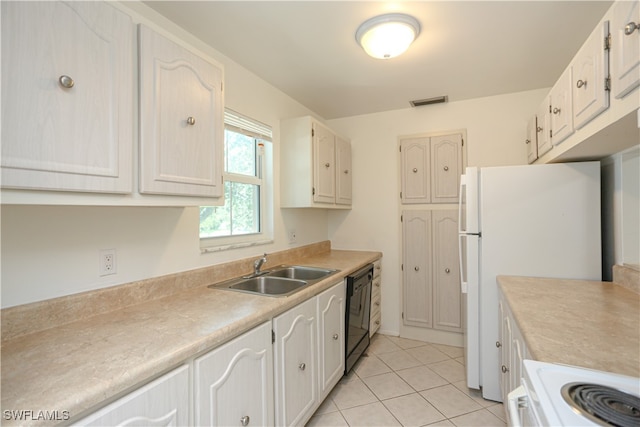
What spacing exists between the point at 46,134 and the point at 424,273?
3.07 m

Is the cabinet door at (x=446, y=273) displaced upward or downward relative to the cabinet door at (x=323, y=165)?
downward

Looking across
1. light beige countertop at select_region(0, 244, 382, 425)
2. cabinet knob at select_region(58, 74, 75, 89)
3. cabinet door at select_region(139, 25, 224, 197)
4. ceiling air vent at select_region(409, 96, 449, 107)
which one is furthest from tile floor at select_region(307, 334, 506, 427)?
ceiling air vent at select_region(409, 96, 449, 107)

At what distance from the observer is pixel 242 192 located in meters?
2.42

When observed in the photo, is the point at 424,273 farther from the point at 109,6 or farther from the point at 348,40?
the point at 109,6

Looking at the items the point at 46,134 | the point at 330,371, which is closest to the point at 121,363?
the point at 46,134

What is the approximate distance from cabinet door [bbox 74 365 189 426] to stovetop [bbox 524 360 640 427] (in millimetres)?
1042

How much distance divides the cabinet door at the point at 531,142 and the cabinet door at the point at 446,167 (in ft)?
1.83

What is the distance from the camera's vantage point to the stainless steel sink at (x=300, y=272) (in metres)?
2.33

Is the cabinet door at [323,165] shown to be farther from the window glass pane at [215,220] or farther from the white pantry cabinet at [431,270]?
the white pantry cabinet at [431,270]

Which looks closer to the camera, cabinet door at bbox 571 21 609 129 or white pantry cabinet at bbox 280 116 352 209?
cabinet door at bbox 571 21 609 129

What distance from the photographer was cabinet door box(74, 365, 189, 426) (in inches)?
31.8

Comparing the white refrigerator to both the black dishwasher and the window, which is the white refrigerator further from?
the window

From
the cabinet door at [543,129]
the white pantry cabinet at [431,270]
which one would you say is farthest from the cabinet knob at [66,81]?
the white pantry cabinet at [431,270]

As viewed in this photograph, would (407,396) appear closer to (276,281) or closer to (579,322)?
(276,281)
